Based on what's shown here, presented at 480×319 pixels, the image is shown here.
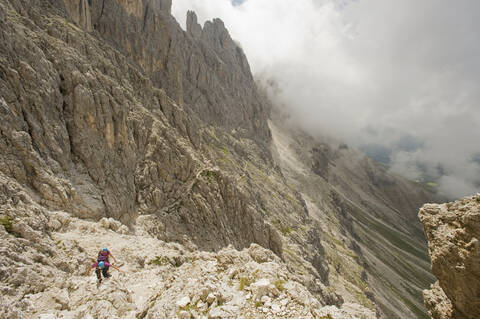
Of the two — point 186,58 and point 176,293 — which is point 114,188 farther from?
point 186,58

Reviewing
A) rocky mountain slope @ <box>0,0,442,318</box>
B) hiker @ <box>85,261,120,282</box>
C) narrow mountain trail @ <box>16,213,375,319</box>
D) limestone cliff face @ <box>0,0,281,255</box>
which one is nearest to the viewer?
narrow mountain trail @ <box>16,213,375,319</box>

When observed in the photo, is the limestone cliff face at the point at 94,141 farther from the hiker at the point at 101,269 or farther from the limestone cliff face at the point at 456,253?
the limestone cliff face at the point at 456,253

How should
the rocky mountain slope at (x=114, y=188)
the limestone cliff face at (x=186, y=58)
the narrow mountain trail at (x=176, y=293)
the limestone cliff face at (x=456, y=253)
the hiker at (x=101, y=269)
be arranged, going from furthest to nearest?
1. the limestone cliff face at (x=186, y=58)
2. the hiker at (x=101, y=269)
3. the rocky mountain slope at (x=114, y=188)
4. the narrow mountain trail at (x=176, y=293)
5. the limestone cliff face at (x=456, y=253)

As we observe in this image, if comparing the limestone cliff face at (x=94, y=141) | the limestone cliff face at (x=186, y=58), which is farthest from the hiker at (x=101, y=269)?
the limestone cliff face at (x=186, y=58)

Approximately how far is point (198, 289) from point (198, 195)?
2855 cm

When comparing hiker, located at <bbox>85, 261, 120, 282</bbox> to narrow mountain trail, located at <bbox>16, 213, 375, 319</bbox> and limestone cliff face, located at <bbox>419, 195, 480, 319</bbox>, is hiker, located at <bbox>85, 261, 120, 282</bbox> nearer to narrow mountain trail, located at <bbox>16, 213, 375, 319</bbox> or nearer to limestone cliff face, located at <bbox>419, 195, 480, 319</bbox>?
narrow mountain trail, located at <bbox>16, 213, 375, 319</bbox>

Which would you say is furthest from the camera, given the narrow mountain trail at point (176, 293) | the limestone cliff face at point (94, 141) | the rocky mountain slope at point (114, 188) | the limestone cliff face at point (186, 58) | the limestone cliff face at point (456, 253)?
the limestone cliff face at point (186, 58)

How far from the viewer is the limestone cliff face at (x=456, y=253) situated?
33.8 feet

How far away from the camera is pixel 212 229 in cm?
3941

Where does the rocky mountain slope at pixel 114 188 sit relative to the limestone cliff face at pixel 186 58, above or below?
below

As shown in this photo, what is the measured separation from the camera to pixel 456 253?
10.8 meters

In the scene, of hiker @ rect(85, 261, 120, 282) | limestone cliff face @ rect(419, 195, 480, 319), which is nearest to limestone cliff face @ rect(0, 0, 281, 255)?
hiker @ rect(85, 261, 120, 282)

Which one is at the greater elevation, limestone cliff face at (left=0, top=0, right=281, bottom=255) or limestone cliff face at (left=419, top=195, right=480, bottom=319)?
limestone cliff face at (left=0, top=0, right=281, bottom=255)

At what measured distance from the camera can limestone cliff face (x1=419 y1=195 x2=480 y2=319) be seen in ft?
33.8
